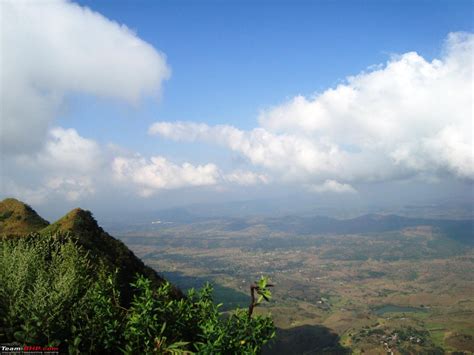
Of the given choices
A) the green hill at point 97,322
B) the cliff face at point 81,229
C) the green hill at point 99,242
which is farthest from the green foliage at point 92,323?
the cliff face at point 81,229

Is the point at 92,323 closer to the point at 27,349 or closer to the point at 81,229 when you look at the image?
the point at 27,349


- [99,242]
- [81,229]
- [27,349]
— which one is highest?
[81,229]

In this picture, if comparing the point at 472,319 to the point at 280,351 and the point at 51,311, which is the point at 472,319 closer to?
the point at 280,351

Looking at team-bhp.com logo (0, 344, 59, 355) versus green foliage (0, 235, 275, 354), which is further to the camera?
green foliage (0, 235, 275, 354)

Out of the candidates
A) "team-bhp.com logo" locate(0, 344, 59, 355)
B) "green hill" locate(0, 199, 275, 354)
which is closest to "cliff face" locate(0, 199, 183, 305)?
"green hill" locate(0, 199, 275, 354)

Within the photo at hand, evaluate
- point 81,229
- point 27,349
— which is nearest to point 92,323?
point 27,349

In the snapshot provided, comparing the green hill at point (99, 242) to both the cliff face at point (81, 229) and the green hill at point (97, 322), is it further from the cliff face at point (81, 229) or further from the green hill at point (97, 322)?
the green hill at point (97, 322)

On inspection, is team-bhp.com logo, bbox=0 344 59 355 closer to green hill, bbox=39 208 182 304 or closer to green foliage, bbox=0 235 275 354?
green foliage, bbox=0 235 275 354

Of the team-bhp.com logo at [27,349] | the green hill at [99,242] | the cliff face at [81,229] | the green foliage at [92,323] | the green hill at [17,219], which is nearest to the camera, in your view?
the team-bhp.com logo at [27,349]

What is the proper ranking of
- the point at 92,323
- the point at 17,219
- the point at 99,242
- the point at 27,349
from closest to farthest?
the point at 27,349
the point at 92,323
the point at 99,242
the point at 17,219

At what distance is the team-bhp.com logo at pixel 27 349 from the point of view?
28.8ft

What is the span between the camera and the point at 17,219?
36875mm

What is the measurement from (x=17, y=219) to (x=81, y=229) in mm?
8093

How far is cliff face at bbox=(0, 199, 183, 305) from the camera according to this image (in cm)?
3378
